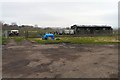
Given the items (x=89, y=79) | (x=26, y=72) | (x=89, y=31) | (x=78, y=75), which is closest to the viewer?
(x=89, y=79)

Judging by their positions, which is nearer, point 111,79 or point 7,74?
point 111,79

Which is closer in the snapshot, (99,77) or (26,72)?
(99,77)

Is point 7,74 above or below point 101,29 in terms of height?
below

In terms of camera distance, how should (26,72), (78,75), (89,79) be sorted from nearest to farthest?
(89,79) < (78,75) < (26,72)

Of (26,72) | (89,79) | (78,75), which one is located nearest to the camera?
(89,79)

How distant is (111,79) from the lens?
A: 6203 millimetres

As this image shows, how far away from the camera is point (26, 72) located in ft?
23.9

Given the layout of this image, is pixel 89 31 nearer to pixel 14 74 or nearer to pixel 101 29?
pixel 101 29

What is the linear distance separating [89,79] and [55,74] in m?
1.41

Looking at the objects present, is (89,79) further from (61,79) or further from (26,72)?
(26,72)

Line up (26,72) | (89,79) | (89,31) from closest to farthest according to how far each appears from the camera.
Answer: (89,79), (26,72), (89,31)

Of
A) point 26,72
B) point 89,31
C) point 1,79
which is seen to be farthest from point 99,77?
point 89,31

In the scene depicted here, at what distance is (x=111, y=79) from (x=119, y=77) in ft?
1.34

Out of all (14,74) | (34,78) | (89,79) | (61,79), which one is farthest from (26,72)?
(89,79)
